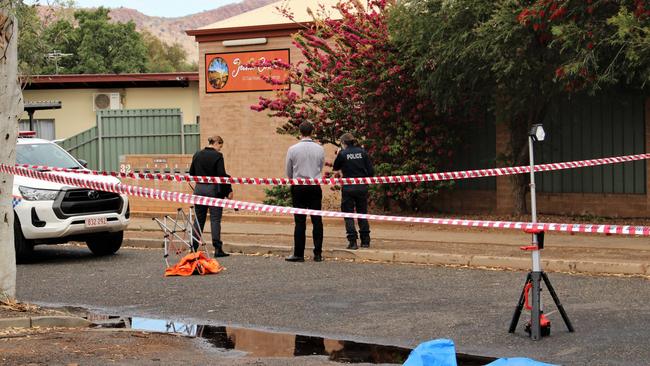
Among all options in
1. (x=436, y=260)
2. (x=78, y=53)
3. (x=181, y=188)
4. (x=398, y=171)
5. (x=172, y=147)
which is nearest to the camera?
(x=436, y=260)

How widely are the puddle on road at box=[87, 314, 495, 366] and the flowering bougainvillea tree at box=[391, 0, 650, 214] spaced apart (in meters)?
7.17

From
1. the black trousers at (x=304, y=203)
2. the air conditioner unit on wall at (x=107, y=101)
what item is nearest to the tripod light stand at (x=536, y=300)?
the black trousers at (x=304, y=203)

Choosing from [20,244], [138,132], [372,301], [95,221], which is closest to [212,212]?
[95,221]

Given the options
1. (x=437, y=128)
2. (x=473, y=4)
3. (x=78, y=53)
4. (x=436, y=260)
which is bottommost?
(x=436, y=260)

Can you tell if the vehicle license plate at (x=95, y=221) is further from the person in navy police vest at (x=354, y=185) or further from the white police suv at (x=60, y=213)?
the person in navy police vest at (x=354, y=185)

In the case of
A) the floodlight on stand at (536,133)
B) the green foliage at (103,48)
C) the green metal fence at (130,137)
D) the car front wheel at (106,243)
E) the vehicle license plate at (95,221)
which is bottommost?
the car front wheel at (106,243)

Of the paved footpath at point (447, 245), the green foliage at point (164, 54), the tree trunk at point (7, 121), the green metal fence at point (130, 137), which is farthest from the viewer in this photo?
the green foliage at point (164, 54)

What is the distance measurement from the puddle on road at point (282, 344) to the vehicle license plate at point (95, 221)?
5.31 meters

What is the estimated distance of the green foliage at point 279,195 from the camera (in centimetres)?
2358

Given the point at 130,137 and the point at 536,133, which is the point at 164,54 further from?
the point at 536,133

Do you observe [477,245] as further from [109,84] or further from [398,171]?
[109,84]

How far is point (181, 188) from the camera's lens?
78.8 ft

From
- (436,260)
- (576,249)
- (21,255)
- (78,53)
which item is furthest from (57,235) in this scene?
(78,53)

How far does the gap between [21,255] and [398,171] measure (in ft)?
25.3
